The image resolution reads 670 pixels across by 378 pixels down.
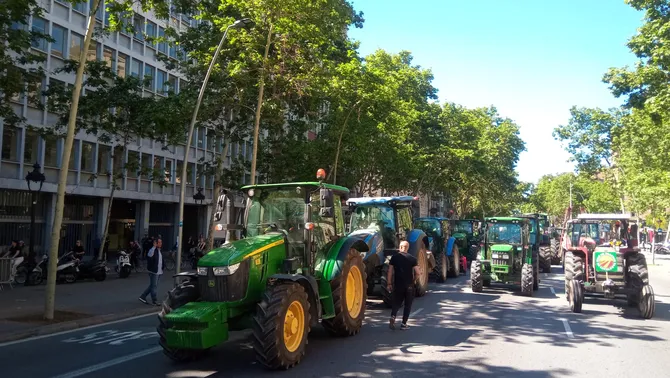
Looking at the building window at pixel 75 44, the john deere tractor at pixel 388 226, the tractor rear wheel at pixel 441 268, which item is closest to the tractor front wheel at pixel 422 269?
the john deere tractor at pixel 388 226

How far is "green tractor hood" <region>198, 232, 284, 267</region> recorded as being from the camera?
723cm

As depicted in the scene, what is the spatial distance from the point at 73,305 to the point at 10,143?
15.8m

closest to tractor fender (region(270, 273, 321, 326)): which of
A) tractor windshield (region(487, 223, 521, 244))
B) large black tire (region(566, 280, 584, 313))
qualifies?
large black tire (region(566, 280, 584, 313))

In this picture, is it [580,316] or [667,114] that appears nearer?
[580,316]

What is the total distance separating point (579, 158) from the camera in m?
48.5

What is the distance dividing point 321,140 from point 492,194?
3511 cm

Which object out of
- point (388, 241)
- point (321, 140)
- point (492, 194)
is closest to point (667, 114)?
point (388, 241)

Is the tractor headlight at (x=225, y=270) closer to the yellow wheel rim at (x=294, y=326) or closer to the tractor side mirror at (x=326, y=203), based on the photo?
the yellow wheel rim at (x=294, y=326)

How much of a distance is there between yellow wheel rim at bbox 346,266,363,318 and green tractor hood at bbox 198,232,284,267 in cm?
201

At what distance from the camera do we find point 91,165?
97.5ft

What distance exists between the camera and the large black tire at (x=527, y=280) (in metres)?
15.3

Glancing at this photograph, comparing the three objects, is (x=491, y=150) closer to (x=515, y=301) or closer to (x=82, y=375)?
(x=515, y=301)

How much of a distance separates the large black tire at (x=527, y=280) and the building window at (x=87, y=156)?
24.4m

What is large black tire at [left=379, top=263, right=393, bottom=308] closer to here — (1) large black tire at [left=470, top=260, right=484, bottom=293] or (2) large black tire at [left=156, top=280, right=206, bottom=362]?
(1) large black tire at [left=470, top=260, right=484, bottom=293]
